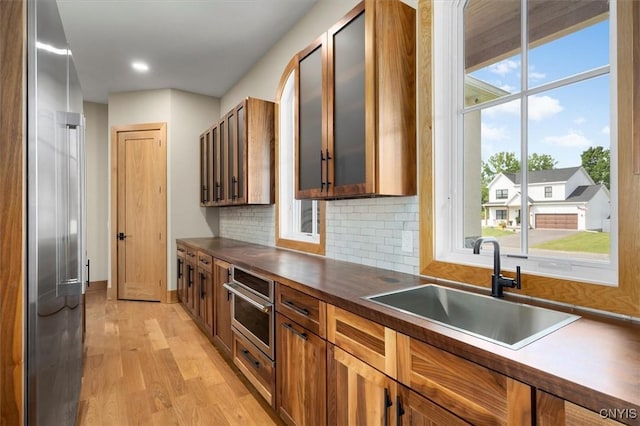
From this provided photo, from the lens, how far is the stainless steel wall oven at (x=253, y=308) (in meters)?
2.01

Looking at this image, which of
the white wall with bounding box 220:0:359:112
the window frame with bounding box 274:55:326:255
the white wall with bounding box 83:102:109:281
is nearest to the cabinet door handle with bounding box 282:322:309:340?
the window frame with bounding box 274:55:326:255

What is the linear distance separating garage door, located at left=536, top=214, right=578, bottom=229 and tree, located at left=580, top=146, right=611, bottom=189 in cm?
18

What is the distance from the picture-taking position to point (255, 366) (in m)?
2.22

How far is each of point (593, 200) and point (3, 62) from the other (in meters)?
2.07

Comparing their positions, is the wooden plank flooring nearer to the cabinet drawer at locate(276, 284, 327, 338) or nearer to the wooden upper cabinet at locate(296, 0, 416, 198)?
the cabinet drawer at locate(276, 284, 327, 338)

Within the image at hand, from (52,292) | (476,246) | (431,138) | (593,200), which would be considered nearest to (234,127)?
(431,138)

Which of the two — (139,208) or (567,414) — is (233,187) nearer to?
(139,208)

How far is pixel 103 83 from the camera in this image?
4.43 meters

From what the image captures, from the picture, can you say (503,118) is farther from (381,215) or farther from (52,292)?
(52,292)

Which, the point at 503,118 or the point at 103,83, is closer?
the point at 503,118

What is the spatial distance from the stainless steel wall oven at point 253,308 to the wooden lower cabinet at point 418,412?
966mm

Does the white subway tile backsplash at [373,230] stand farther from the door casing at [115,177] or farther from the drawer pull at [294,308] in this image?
the door casing at [115,177]

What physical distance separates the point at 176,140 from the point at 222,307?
2.88 meters

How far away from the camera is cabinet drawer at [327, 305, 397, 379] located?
1.22m
